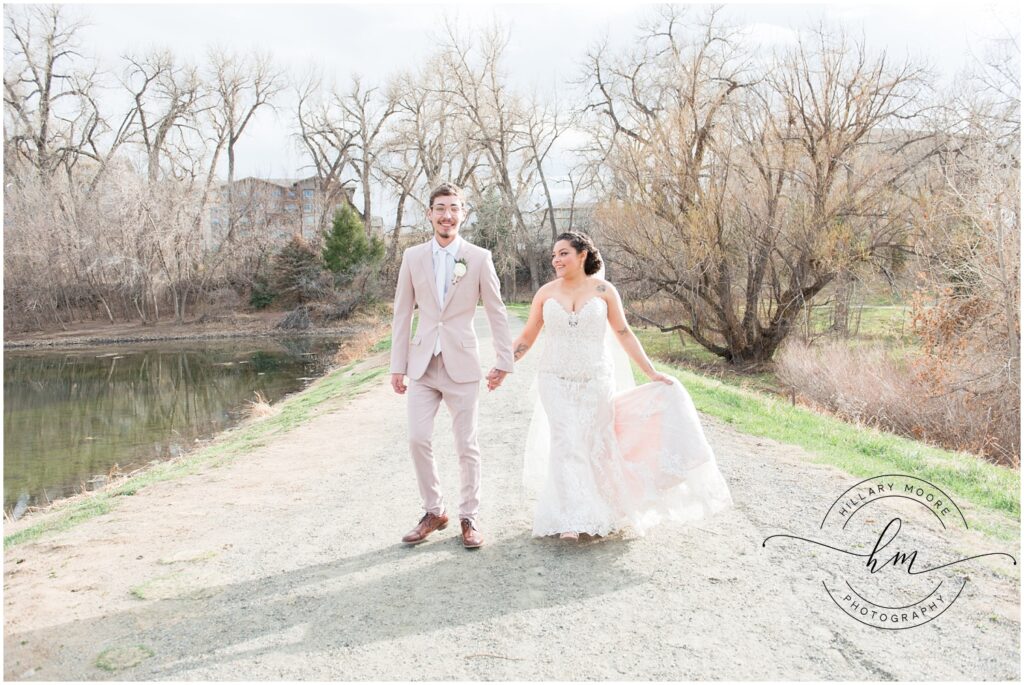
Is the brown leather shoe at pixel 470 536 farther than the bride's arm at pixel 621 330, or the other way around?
the bride's arm at pixel 621 330

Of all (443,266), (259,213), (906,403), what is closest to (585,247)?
(443,266)

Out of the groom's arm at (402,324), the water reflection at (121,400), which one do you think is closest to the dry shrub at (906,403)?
the groom's arm at (402,324)

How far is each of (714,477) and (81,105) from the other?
161 feet

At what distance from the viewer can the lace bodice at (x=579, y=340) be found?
5.03 m

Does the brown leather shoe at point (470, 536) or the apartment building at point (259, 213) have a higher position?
the apartment building at point (259, 213)

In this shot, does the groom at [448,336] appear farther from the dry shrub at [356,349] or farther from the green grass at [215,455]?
the dry shrub at [356,349]

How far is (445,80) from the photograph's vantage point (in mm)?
38812

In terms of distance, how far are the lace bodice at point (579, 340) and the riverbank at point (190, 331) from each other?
31956 mm

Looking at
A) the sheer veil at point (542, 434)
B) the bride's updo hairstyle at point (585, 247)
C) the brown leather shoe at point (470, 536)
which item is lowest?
the brown leather shoe at point (470, 536)

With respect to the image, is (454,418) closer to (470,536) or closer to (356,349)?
(470,536)

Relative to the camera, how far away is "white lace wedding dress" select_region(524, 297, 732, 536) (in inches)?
191

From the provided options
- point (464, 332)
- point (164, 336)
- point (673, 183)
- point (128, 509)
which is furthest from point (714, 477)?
point (164, 336)

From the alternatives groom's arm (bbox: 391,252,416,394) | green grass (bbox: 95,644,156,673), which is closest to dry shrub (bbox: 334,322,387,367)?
groom's arm (bbox: 391,252,416,394)

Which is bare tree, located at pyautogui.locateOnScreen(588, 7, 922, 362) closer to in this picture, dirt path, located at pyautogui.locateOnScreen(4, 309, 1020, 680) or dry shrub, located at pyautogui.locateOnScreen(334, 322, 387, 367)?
dry shrub, located at pyautogui.locateOnScreen(334, 322, 387, 367)
